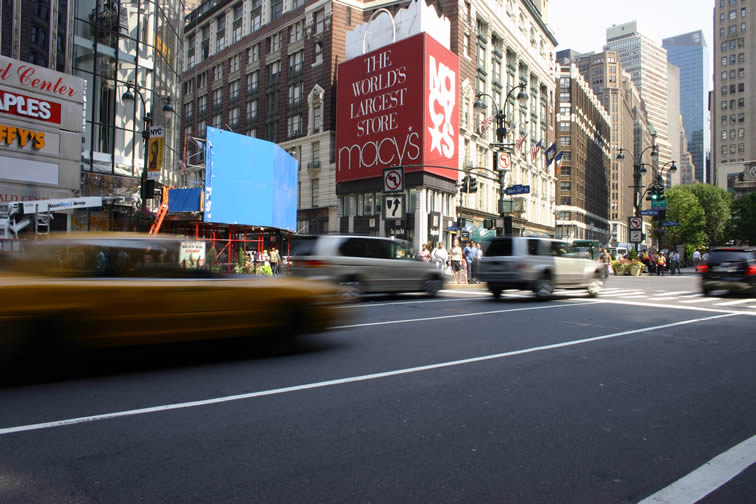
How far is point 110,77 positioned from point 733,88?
11829 centimetres

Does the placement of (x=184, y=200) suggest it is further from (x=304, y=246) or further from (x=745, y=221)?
(x=745, y=221)

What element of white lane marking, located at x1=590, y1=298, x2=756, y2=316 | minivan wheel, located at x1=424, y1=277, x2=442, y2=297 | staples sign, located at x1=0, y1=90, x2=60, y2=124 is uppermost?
staples sign, located at x1=0, y1=90, x2=60, y2=124

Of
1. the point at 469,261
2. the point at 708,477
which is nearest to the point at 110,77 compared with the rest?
the point at 469,261

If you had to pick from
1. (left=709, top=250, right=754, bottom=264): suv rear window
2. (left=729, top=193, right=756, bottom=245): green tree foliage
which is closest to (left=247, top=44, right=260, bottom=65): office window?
(left=709, top=250, right=754, bottom=264): suv rear window

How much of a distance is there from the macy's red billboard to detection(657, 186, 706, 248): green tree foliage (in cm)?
4840

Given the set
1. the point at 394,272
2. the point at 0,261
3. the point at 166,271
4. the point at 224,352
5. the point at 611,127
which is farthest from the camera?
the point at 611,127

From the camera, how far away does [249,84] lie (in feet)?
185

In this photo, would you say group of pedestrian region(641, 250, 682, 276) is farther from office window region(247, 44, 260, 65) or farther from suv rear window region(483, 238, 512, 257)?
office window region(247, 44, 260, 65)

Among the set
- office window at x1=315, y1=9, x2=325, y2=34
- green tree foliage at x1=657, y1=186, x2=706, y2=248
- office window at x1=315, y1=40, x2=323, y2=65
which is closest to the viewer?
office window at x1=315, y1=9, x2=325, y2=34

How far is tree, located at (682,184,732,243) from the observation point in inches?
3105

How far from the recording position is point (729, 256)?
54.3ft

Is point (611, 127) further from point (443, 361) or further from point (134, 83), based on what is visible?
point (443, 361)

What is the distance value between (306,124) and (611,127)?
381ft

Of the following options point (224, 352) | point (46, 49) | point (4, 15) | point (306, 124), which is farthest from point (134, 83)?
point (224, 352)
